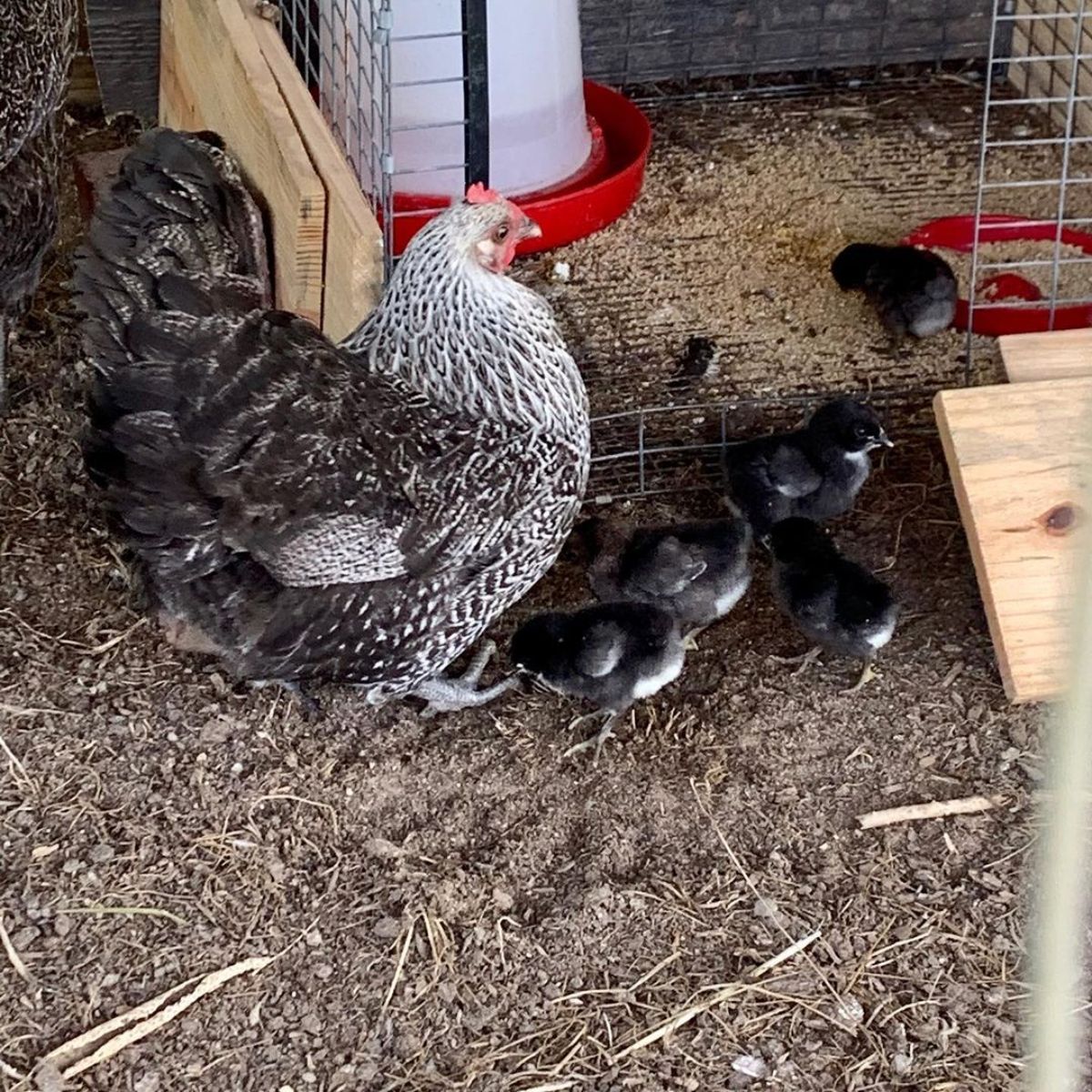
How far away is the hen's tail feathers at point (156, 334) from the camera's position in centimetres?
253

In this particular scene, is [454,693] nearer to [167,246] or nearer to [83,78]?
[167,246]

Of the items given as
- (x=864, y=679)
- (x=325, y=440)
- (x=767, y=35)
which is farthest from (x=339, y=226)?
(x=767, y=35)

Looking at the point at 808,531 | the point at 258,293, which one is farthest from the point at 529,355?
the point at 808,531

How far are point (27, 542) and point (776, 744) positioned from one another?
172 cm

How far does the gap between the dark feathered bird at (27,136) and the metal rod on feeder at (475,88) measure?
97cm

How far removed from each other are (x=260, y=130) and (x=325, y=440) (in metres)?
0.88

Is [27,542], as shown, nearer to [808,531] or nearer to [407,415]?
[407,415]

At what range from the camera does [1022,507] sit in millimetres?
2912

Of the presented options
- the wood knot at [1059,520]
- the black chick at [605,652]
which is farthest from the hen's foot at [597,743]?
the wood knot at [1059,520]

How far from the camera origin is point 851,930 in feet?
8.41

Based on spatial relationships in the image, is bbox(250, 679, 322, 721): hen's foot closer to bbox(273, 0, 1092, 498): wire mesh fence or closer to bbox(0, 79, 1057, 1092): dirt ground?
bbox(0, 79, 1057, 1092): dirt ground

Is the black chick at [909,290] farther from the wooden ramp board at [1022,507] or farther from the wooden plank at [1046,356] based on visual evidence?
the wooden ramp board at [1022,507]

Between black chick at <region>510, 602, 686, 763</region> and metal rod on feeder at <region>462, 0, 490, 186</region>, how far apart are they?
0.95 meters

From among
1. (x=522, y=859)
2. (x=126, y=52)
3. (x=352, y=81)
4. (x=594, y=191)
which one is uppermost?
(x=352, y=81)
